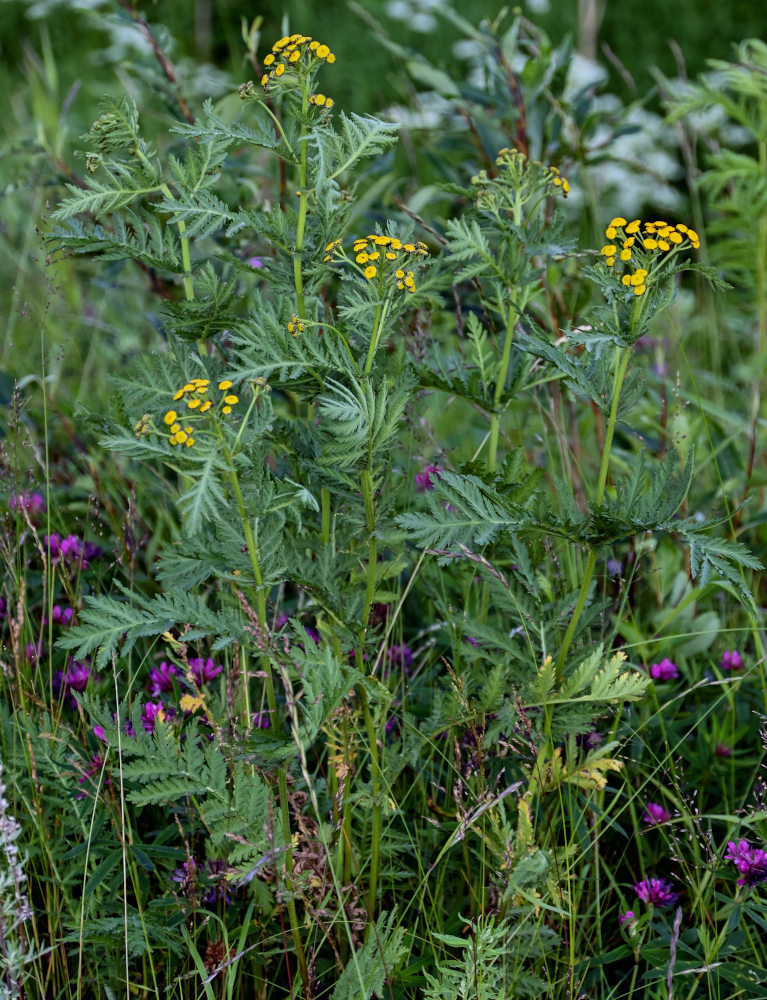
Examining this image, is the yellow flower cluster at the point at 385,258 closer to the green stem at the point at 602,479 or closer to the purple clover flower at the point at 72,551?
the green stem at the point at 602,479

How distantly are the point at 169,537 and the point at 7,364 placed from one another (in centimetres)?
101

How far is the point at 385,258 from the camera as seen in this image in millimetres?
1273

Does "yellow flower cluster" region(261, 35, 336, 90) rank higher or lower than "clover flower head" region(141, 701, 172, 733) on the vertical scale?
higher

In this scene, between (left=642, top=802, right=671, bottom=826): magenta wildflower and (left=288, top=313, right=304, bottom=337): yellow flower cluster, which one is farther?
(left=642, top=802, right=671, bottom=826): magenta wildflower

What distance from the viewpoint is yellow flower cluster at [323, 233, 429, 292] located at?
1.24 metres

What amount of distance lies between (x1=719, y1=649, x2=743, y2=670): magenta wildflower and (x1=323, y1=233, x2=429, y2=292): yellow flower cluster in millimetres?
1136

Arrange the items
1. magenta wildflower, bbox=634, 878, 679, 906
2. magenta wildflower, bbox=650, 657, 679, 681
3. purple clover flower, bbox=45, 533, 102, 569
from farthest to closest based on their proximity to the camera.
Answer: purple clover flower, bbox=45, 533, 102, 569, magenta wildflower, bbox=650, 657, 679, 681, magenta wildflower, bbox=634, 878, 679, 906

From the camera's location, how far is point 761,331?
262 centimetres

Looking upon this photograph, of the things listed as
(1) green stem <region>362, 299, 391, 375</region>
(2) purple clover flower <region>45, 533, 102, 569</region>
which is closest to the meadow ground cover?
(1) green stem <region>362, 299, 391, 375</region>

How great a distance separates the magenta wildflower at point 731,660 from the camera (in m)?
1.98

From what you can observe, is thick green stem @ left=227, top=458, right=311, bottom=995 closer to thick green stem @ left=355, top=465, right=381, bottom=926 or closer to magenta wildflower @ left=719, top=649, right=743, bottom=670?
thick green stem @ left=355, top=465, right=381, bottom=926

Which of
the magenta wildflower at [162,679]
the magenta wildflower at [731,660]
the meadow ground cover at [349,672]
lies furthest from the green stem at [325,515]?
the magenta wildflower at [731,660]

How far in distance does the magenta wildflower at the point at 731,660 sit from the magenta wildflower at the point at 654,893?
1.74 ft

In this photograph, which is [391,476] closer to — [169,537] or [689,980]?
[689,980]
